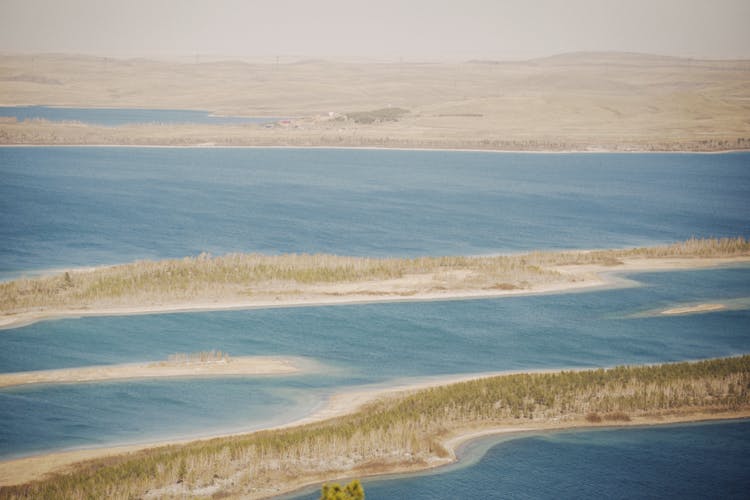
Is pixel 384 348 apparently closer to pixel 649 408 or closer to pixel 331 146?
pixel 649 408

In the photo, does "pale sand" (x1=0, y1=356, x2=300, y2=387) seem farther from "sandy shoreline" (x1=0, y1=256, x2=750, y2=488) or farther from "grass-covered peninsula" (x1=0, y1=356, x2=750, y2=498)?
"grass-covered peninsula" (x1=0, y1=356, x2=750, y2=498)

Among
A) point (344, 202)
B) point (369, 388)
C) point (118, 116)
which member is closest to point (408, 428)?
point (369, 388)

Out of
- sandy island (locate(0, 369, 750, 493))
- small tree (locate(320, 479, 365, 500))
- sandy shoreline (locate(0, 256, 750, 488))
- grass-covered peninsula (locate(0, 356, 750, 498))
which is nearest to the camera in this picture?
small tree (locate(320, 479, 365, 500))

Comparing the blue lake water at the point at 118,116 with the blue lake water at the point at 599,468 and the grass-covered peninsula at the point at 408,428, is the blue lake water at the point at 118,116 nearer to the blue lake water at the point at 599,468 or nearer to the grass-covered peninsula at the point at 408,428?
the grass-covered peninsula at the point at 408,428

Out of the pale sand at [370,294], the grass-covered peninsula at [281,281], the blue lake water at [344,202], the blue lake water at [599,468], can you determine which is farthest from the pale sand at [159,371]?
the blue lake water at [344,202]

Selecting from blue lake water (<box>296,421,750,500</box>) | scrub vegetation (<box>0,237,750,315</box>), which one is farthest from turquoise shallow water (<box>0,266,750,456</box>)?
blue lake water (<box>296,421,750,500</box>)

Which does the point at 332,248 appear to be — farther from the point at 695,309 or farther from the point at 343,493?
the point at 343,493
